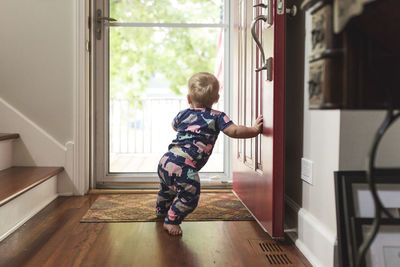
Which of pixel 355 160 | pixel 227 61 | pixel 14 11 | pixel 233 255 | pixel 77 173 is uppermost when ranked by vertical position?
pixel 14 11

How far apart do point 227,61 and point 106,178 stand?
135 centimetres

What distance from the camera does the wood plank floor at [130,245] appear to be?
1562 mm

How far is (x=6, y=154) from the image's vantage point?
103 inches

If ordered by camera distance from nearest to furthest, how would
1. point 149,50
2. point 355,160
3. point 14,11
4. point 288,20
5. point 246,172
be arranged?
point 355,160 < point 288,20 < point 246,172 < point 14,11 < point 149,50

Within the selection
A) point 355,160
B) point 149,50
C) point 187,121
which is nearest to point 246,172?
point 187,121

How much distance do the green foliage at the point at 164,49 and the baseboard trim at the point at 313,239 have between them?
4058 millimetres

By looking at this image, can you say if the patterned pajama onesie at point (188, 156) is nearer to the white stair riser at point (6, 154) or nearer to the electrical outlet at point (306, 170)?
the electrical outlet at point (306, 170)

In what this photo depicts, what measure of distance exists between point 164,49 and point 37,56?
4.06 metres

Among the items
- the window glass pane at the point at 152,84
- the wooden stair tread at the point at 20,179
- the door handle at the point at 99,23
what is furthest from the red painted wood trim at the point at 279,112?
the window glass pane at the point at 152,84

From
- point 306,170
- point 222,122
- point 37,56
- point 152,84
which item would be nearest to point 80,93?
point 37,56

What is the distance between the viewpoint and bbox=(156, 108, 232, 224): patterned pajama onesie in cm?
195

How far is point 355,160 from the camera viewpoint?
138cm

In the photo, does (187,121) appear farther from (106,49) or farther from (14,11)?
(14,11)

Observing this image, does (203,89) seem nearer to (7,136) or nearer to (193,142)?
(193,142)
